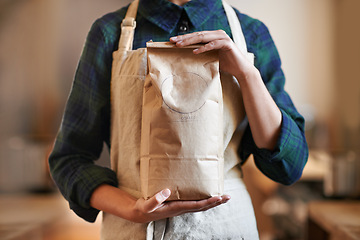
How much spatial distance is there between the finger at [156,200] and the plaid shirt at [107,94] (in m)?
0.17

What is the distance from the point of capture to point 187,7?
79 centimetres

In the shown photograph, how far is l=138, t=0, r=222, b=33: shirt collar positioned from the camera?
78 centimetres

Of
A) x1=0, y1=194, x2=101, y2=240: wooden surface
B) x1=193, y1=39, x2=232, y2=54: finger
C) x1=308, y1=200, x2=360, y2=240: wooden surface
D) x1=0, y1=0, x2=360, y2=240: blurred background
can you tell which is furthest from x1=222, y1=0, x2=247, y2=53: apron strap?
x1=0, y1=0, x2=360, y2=240: blurred background

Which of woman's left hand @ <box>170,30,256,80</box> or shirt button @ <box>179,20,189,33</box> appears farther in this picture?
shirt button @ <box>179,20,189,33</box>

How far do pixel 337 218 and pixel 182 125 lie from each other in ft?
3.17

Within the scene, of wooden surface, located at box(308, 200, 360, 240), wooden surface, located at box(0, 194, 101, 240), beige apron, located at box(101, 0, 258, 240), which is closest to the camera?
beige apron, located at box(101, 0, 258, 240)

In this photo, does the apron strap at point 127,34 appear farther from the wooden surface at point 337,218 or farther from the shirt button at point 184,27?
the wooden surface at point 337,218

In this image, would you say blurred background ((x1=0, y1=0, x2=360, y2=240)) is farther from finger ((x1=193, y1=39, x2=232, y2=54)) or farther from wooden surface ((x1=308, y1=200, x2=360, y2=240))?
finger ((x1=193, y1=39, x2=232, y2=54))

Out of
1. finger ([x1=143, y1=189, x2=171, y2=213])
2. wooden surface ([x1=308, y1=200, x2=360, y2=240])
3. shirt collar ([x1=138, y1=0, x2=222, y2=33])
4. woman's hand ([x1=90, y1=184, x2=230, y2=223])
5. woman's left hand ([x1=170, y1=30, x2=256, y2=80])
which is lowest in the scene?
wooden surface ([x1=308, y1=200, x2=360, y2=240])

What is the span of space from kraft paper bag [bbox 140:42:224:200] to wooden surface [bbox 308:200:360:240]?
0.70m

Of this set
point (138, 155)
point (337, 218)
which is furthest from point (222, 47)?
point (337, 218)

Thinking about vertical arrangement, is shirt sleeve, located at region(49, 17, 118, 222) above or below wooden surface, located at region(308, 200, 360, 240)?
above

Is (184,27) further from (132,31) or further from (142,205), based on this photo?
(142,205)

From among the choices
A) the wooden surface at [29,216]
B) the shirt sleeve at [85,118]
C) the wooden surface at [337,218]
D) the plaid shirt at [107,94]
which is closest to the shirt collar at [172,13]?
the plaid shirt at [107,94]
